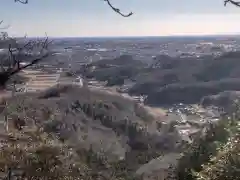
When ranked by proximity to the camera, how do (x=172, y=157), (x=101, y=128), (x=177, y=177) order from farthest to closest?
1. (x=101, y=128)
2. (x=172, y=157)
3. (x=177, y=177)

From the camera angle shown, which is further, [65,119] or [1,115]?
[65,119]

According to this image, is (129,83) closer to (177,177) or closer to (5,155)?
(177,177)

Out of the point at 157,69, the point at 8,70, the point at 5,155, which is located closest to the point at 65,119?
the point at 5,155

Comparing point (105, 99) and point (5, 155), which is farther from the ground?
point (5, 155)

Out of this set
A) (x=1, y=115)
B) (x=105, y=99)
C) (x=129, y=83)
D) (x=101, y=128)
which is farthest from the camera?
(x=129, y=83)

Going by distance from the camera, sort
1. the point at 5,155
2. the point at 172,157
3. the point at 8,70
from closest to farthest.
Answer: the point at 8,70 → the point at 5,155 → the point at 172,157

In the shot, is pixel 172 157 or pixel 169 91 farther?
pixel 169 91

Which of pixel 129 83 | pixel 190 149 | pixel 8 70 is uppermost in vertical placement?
pixel 8 70

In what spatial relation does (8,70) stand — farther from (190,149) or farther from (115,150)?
Answer: (115,150)

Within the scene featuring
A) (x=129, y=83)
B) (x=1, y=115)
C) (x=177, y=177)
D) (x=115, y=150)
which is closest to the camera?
(x=177, y=177)

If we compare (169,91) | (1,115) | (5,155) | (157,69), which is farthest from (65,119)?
(157,69)
